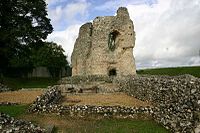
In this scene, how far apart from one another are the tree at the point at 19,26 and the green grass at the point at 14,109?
23143mm

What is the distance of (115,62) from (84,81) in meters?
8.74

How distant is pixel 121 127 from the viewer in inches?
870

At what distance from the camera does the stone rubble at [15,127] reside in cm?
1875

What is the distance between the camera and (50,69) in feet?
277

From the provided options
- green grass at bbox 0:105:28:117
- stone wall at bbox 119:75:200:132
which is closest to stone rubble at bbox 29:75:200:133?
stone wall at bbox 119:75:200:132

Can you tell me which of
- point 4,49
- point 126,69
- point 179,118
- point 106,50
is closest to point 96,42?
point 106,50

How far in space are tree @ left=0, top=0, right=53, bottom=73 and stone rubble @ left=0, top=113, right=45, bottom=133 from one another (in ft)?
102

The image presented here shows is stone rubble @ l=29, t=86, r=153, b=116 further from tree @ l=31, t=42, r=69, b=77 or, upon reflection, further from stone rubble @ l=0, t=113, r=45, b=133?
tree @ l=31, t=42, r=69, b=77

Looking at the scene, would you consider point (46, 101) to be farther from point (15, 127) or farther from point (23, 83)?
point (23, 83)

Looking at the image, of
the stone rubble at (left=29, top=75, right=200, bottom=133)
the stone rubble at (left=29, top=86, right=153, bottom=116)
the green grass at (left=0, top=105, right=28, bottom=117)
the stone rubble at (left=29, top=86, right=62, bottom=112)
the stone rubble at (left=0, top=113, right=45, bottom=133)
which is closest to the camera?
the stone rubble at (left=0, top=113, right=45, bottom=133)

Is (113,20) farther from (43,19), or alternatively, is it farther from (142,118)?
(142,118)

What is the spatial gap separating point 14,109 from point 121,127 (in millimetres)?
8044

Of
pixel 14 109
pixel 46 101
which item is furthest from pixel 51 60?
pixel 14 109

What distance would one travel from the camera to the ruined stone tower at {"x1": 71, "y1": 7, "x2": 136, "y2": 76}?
56.8m
